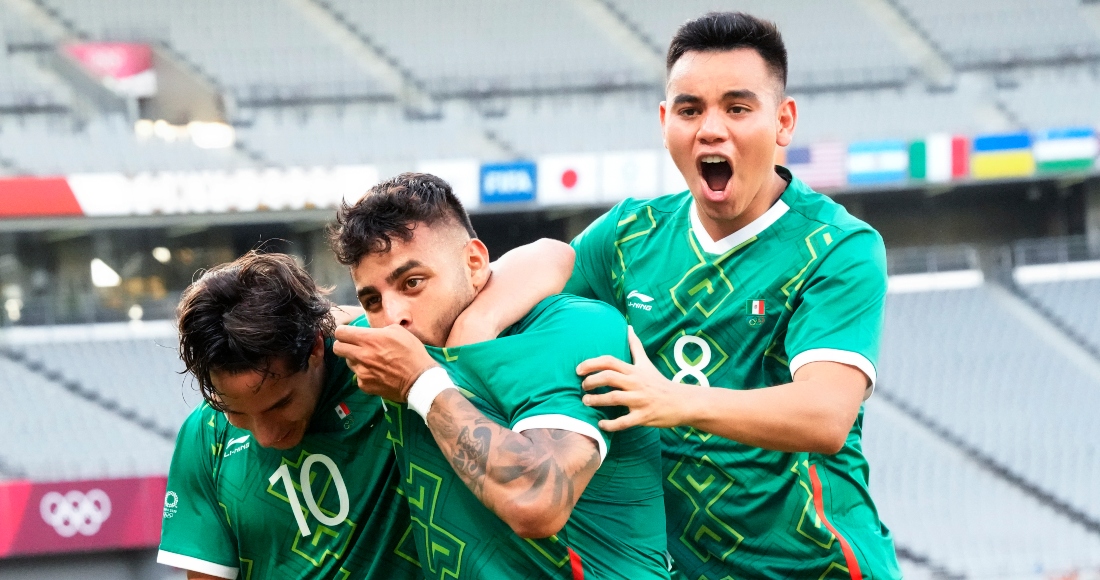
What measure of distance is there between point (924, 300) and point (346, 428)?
1476cm

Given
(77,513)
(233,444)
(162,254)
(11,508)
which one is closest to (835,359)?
(233,444)

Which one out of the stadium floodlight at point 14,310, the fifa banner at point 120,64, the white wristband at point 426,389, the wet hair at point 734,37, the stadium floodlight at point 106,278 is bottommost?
the stadium floodlight at point 14,310

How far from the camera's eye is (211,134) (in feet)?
55.4

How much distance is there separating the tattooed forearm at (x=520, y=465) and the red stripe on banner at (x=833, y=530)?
75 centimetres

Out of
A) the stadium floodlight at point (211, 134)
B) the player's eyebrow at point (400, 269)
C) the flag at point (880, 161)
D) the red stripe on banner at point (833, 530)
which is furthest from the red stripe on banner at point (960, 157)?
the player's eyebrow at point (400, 269)

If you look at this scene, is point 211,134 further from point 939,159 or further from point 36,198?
point 939,159

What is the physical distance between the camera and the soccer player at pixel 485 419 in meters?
1.99

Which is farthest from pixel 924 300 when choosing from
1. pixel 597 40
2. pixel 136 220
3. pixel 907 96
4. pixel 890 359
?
pixel 136 220

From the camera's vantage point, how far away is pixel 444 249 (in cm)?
226

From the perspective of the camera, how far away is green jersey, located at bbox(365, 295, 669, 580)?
2105 millimetres

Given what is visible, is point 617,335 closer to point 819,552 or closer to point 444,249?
point 444,249

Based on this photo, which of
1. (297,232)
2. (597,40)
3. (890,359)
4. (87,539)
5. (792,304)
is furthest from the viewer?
(597,40)

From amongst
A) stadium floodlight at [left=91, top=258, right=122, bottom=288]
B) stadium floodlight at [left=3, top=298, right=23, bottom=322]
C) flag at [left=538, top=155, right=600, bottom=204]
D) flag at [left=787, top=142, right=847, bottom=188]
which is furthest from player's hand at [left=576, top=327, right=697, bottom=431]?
stadium floodlight at [left=91, top=258, right=122, bottom=288]

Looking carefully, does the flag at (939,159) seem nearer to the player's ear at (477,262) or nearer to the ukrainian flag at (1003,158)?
the ukrainian flag at (1003,158)
